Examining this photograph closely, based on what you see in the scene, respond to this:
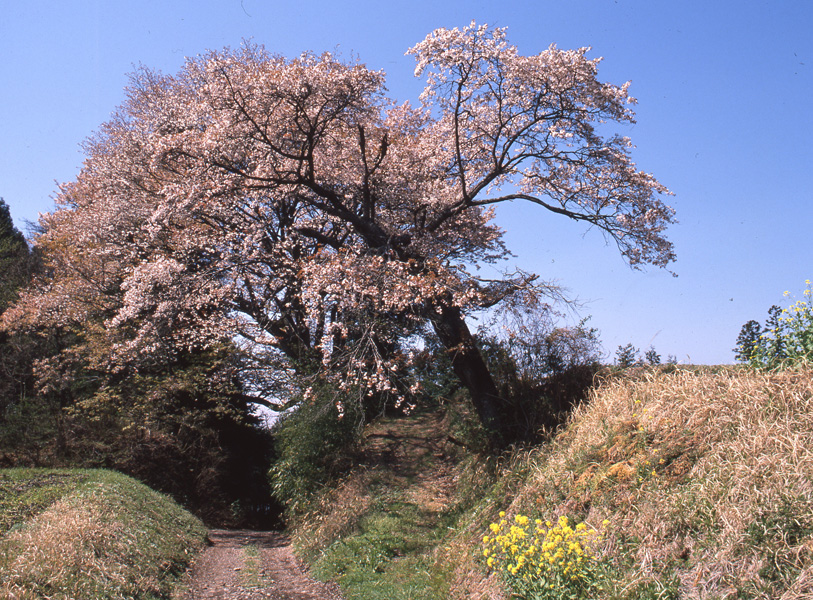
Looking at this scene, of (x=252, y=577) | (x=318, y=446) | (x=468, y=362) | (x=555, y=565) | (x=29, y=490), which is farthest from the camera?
(x=318, y=446)

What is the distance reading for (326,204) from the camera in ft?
41.0

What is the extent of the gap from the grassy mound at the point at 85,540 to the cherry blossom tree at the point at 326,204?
3.81 metres

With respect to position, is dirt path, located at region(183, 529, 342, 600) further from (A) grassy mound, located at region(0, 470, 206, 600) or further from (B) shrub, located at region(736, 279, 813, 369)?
(B) shrub, located at region(736, 279, 813, 369)

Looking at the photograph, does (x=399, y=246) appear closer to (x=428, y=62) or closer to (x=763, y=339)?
(x=428, y=62)

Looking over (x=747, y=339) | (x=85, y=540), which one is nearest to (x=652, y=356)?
(x=747, y=339)

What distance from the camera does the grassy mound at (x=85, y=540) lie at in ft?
19.2

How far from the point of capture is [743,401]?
566 cm

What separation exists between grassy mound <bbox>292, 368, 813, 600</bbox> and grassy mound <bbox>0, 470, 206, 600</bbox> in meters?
2.43

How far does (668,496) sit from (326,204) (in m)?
9.13

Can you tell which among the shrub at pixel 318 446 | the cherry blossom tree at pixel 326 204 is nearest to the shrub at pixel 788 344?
the cherry blossom tree at pixel 326 204

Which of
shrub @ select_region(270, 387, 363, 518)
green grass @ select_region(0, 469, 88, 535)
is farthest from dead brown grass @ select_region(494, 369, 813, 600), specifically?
shrub @ select_region(270, 387, 363, 518)

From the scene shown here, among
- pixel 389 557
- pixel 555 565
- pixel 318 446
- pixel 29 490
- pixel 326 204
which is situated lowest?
pixel 389 557

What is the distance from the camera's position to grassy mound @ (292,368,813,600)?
4102 millimetres

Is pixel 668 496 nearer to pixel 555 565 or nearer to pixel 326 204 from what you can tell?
pixel 555 565
